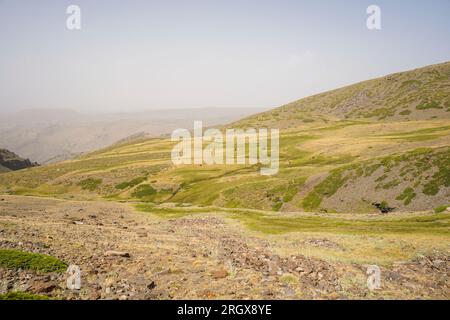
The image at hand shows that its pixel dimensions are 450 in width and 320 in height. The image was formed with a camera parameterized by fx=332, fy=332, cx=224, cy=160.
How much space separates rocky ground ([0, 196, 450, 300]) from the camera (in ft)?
62.1

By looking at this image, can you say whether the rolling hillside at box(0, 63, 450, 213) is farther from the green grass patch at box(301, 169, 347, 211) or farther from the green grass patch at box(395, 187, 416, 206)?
the green grass patch at box(301, 169, 347, 211)

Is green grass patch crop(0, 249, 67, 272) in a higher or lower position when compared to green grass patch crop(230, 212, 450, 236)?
higher

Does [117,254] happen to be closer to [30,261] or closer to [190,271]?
[30,261]

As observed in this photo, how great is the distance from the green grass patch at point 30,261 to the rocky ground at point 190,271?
2.17 feet

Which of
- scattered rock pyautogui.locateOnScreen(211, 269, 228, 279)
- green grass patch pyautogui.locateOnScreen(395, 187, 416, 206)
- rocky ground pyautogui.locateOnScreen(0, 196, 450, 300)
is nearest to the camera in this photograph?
rocky ground pyautogui.locateOnScreen(0, 196, 450, 300)

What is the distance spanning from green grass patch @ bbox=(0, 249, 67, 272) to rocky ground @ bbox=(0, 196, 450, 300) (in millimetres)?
660

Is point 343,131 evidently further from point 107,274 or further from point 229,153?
point 107,274

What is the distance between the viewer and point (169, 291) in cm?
1919

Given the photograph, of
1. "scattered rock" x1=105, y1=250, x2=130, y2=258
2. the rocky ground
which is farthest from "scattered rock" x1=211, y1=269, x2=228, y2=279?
"scattered rock" x1=105, y1=250, x2=130, y2=258

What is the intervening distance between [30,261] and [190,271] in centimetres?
1016

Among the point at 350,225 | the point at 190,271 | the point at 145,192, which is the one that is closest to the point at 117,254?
the point at 190,271

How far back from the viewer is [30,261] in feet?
69.1

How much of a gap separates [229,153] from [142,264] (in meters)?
135
